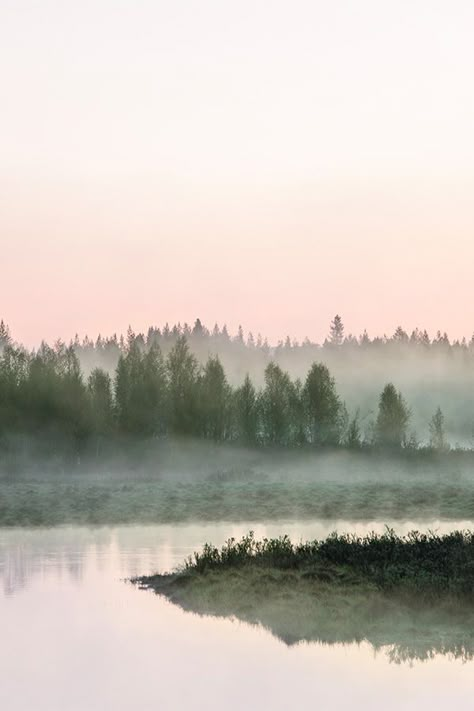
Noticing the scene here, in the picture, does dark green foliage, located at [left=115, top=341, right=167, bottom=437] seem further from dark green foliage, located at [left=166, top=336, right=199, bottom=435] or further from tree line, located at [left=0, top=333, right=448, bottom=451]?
dark green foliage, located at [left=166, top=336, right=199, bottom=435]

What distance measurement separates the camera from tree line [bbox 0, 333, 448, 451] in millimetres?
117250

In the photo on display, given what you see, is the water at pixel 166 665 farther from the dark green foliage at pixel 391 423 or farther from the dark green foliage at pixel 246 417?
the dark green foliage at pixel 391 423

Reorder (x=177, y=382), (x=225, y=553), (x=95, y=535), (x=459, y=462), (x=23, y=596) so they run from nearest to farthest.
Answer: (x=23, y=596) < (x=225, y=553) < (x=95, y=535) < (x=459, y=462) < (x=177, y=382)

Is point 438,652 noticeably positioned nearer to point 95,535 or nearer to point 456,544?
point 456,544

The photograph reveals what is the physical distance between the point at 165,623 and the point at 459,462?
9538 centimetres

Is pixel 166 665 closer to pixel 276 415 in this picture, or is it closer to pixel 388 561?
pixel 388 561

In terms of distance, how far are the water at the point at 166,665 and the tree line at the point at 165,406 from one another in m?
88.4

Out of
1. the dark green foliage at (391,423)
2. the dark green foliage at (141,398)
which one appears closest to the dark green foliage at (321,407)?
the dark green foliage at (391,423)

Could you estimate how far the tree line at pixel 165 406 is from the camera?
117250mm

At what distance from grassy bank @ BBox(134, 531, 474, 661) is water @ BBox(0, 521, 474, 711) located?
26.3 inches

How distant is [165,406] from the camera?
4909 inches

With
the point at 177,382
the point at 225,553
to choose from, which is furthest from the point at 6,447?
the point at 225,553

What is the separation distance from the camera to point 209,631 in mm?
21625

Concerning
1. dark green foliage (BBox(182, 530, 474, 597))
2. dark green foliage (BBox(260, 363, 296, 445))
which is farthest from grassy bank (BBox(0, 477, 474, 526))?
dark green foliage (BBox(260, 363, 296, 445))
